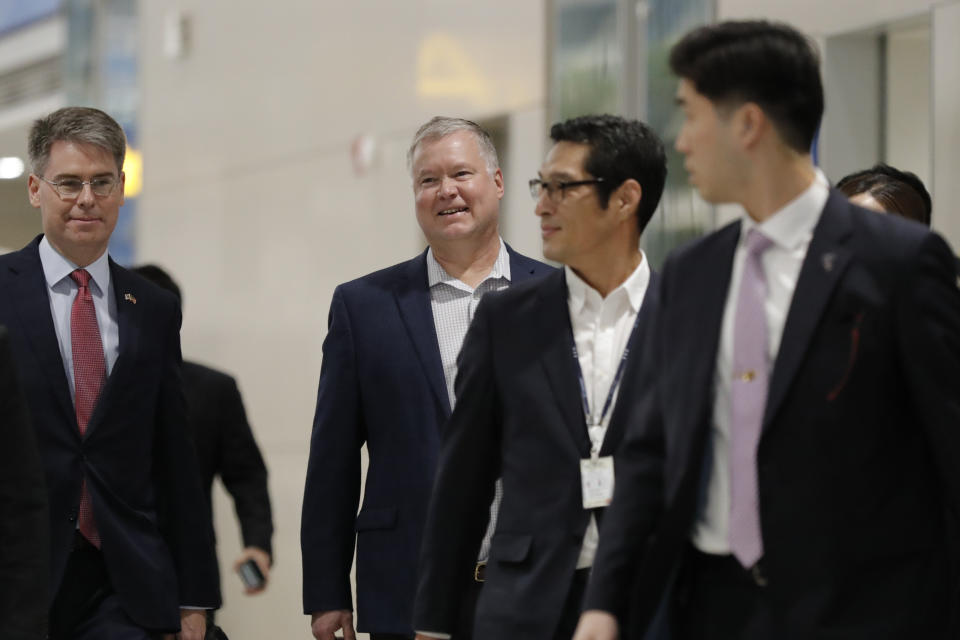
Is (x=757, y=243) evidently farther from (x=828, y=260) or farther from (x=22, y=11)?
(x=22, y=11)

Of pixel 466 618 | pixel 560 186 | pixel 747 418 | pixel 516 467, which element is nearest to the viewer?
pixel 747 418

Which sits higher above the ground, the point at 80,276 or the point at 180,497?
the point at 80,276

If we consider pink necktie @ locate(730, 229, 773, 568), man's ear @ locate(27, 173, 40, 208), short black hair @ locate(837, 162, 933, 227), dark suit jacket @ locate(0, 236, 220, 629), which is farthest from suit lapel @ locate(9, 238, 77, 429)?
short black hair @ locate(837, 162, 933, 227)

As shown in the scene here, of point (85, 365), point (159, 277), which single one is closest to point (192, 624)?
point (85, 365)

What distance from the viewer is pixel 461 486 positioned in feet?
12.4

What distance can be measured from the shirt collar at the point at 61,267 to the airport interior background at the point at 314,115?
891 millimetres

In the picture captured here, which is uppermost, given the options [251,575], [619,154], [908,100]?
[908,100]

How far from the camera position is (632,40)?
25.9 ft

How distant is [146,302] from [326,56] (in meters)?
6.12

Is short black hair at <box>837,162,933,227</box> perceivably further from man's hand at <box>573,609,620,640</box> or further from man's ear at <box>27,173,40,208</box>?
man's ear at <box>27,173,40,208</box>

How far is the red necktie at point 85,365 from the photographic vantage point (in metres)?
4.38

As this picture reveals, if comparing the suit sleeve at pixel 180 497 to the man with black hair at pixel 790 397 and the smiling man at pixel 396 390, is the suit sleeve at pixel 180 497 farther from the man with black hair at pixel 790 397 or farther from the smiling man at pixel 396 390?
the man with black hair at pixel 790 397

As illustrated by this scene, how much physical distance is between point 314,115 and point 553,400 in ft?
24.1

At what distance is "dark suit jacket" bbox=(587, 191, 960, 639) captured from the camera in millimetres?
2807
